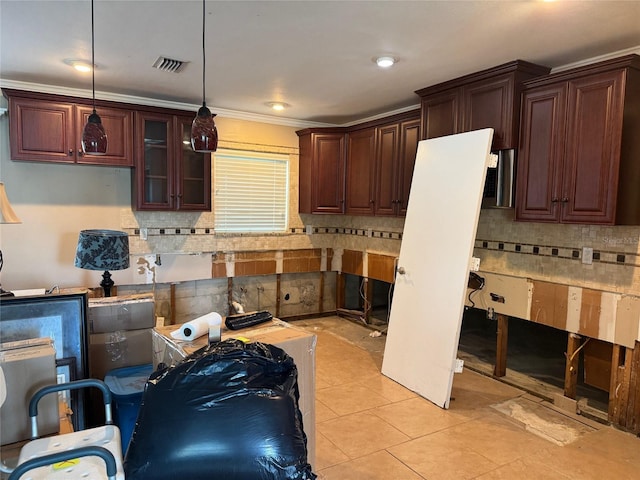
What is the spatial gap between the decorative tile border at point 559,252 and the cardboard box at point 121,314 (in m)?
2.95

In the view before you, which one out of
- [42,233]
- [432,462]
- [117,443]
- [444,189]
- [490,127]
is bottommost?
[432,462]

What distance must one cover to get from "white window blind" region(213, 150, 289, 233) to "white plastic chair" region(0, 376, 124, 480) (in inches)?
142

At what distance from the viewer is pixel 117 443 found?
137 cm

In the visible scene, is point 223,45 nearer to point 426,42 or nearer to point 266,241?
point 426,42

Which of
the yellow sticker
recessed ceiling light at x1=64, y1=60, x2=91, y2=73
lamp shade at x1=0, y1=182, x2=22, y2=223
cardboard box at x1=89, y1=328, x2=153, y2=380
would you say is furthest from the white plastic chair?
recessed ceiling light at x1=64, y1=60, x2=91, y2=73

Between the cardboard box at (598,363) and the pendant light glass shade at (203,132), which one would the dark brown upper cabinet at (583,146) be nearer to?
the cardboard box at (598,363)

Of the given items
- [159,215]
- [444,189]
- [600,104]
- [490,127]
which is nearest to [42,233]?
[159,215]

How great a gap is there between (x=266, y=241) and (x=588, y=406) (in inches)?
142

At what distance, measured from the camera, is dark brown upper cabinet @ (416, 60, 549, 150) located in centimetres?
317

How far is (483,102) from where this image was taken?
3.37 m

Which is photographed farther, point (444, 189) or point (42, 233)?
point (42, 233)

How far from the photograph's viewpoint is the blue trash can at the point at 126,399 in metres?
2.18

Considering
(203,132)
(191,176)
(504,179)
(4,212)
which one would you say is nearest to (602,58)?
(504,179)

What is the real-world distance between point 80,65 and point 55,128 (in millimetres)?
788
